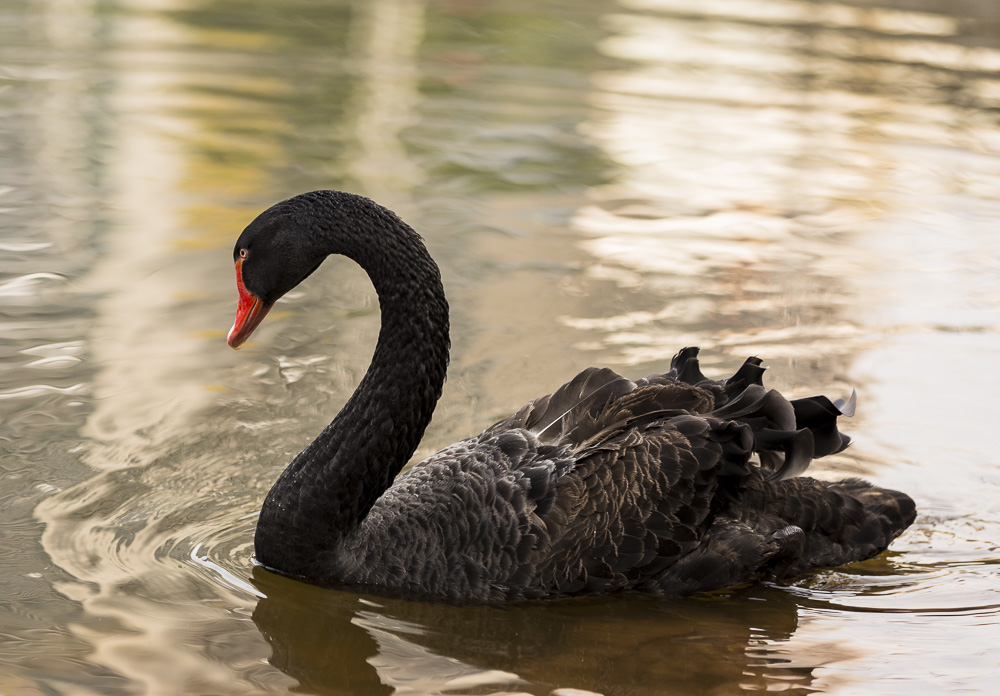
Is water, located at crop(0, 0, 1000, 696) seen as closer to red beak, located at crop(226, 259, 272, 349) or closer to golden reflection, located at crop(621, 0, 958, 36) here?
red beak, located at crop(226, 259, 272, 349)

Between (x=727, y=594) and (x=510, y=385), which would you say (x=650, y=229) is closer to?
(x=510, y=385)

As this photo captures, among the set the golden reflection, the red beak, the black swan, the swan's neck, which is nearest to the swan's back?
the black swan

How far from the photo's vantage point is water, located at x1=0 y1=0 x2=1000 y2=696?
13.9 ft

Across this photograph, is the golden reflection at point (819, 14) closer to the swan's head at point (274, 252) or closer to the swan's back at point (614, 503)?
the swan's back at point (614, 503)

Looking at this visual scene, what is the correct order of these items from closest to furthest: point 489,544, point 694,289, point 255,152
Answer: point 489,544, point 694,289, point 255,152

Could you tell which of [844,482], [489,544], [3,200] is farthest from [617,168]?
[489,544]

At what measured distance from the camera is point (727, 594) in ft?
15.4

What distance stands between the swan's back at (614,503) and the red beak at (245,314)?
77 centimetres

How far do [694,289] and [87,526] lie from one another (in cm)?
412

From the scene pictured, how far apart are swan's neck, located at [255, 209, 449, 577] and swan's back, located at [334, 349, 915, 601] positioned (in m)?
0.12

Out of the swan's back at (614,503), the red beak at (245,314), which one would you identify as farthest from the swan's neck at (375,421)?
the red beak at (245,314)

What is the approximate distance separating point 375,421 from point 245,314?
1.90ft

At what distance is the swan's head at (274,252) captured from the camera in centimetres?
439

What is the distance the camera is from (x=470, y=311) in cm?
710
